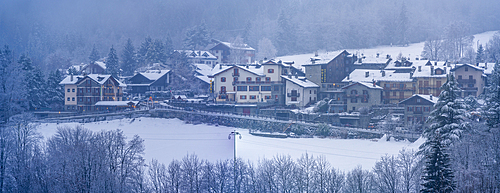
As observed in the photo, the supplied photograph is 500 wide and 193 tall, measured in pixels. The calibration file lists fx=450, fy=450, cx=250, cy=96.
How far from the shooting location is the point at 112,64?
26688 mm

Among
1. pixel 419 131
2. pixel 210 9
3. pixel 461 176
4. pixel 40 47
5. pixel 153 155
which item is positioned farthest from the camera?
pixel 210 9

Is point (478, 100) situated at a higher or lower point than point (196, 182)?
higher

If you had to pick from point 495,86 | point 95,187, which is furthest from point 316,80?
point 95,187

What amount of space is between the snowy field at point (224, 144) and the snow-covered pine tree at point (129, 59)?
4.92 meters

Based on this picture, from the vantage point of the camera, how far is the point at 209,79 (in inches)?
1077

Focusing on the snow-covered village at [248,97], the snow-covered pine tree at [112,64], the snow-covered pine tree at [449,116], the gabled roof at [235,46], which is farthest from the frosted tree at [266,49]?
the snow-covered pine tree at [449,116]

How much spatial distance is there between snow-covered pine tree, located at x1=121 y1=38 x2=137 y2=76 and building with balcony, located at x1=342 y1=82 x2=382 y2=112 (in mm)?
13186

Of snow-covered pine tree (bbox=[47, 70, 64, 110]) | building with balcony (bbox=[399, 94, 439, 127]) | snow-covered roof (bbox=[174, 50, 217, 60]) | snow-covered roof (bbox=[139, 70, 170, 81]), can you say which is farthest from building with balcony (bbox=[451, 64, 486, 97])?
snow-covered pine tree (bbox=[47, 70, 64, 110])

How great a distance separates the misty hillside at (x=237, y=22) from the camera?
100ft

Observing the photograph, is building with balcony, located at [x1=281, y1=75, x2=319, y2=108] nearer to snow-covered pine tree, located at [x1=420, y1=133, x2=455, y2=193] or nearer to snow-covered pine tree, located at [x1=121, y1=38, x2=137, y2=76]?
snow-covered pine tree, located at [x1=121, y1=38, x2=137, y2=76]

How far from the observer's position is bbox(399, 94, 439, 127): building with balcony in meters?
20.8

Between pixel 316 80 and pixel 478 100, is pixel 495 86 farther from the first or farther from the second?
pixel 316 80

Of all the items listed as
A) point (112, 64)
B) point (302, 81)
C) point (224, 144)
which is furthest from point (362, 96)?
point (112, 64)

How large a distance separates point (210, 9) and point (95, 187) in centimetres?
2455
